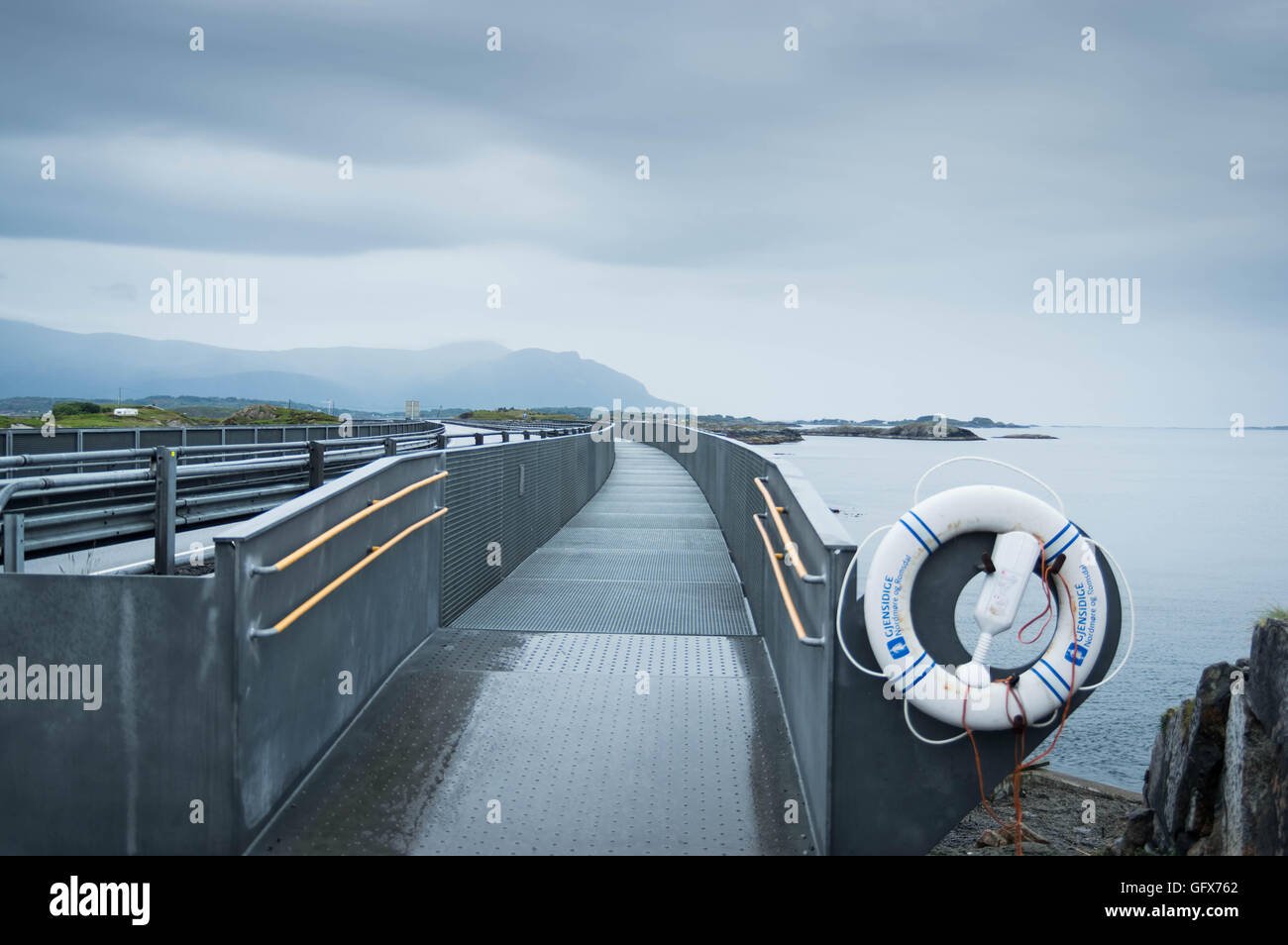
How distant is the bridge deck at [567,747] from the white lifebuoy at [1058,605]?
3.37 feet

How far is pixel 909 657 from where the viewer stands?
422cm

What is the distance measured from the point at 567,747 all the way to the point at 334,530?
5.97 ft

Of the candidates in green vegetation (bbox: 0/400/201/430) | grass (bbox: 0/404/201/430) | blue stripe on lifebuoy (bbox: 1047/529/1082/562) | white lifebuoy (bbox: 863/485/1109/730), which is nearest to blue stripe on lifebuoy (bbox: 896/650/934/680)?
white lifebuoy (bbox: 863/485/1109/730)

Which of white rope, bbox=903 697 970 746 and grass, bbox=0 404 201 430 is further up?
grass, bbox=0 404 201 430

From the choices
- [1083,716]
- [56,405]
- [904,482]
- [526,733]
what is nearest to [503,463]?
[526,733]

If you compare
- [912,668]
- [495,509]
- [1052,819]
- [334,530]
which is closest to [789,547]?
[912,668]

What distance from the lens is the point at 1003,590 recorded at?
4.34 meters

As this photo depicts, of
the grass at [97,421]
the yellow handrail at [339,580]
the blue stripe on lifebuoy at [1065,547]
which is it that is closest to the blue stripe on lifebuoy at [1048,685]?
the blue stripe on lifebuoy at [1065,547]

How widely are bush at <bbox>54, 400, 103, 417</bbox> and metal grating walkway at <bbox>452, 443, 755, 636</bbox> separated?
31602 mm

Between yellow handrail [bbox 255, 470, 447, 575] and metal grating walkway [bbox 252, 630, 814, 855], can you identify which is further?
metal grating walkway [bbox 252, 630, 814, 855]

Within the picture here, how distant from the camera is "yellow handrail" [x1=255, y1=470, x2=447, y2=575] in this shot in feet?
14.4

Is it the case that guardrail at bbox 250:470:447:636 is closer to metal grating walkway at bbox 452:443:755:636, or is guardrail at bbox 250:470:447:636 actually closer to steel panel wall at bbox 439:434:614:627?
steel panel wall at bbox 439:434:614:627

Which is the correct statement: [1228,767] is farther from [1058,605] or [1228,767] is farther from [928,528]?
[928,528]

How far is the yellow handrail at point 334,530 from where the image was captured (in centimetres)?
440
